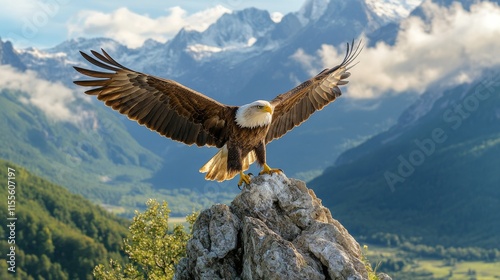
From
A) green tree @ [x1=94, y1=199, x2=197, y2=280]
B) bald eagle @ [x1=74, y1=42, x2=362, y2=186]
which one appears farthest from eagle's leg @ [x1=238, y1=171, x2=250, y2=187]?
green tree @ [x1=94, y1=199, x2=197, y2=280]

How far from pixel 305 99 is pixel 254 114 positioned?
5599mm

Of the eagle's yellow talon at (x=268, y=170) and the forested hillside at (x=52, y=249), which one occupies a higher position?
the forested hillside at (x=52, y=249)

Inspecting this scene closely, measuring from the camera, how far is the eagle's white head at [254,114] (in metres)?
22.4

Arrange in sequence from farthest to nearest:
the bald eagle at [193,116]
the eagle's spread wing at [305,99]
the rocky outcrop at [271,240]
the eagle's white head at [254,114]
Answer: the eagle's spread wing at [305,99] < the bald eagle at [193,116] < the eagle's white head at [254,114] < the rocky outcrop at [271,240]

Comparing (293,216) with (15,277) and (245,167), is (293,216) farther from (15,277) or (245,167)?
(15,277)

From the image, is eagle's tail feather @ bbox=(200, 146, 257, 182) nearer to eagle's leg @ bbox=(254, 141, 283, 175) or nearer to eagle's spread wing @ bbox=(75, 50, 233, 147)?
eagle's spread wing @ bbox=(75, 50, 233, 147)

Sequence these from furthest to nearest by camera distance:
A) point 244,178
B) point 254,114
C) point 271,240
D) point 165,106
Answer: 1. point 165,106
2. point 244,178
3. point 254,114
4. point 271,240

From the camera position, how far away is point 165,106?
24844mm

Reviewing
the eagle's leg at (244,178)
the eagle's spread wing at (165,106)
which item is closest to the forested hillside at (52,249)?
the eagle's spread wing at (165,106)

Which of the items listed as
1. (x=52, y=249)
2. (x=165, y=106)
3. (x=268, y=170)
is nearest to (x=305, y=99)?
(x=268, y=170)

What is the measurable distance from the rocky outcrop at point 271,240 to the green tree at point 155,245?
530 inches

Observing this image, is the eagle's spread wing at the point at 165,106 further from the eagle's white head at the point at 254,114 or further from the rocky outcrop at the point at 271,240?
the rocky outcrop at the point at 271,240

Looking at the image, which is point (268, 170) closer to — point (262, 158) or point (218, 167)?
point (262, 158)

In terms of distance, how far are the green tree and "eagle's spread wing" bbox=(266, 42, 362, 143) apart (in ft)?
42.4
